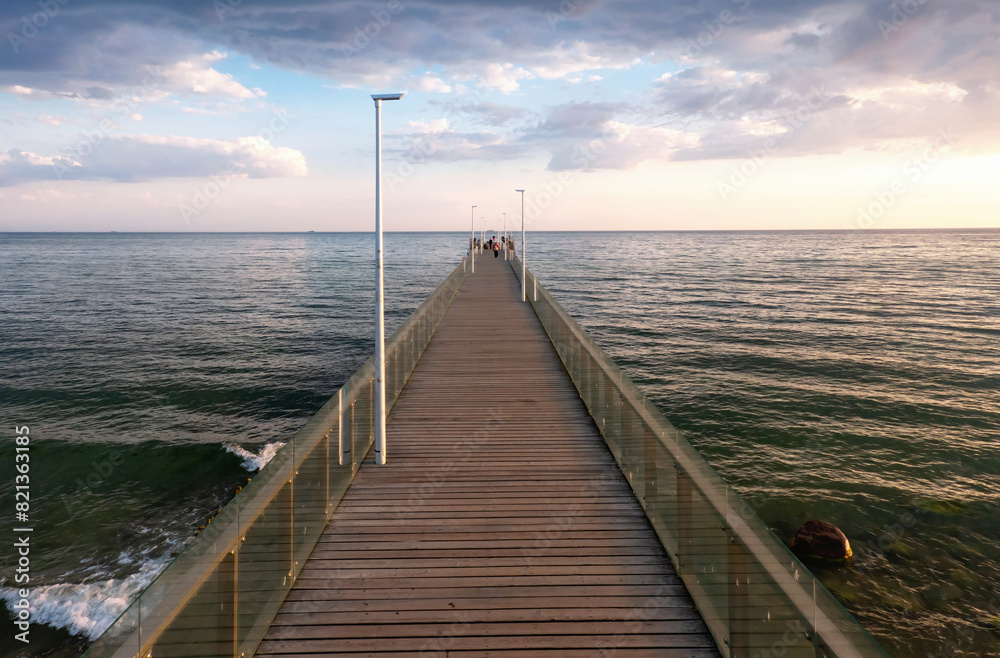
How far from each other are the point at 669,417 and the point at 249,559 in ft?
49.4

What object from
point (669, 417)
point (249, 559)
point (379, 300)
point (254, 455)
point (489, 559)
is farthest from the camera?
point (669, 417)

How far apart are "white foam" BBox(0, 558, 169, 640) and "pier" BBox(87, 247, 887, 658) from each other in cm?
474

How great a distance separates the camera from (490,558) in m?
6.36

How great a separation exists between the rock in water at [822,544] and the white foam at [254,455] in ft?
37.6

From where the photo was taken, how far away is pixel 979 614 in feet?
31.3

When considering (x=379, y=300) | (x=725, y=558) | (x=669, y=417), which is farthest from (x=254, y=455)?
(x=725, y=558)

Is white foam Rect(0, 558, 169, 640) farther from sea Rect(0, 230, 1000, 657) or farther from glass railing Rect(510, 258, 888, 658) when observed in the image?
glass railing Rect(510, 258, 888, 658)

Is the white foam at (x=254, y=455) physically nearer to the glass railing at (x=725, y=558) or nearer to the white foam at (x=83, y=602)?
the white foam at (x=83, y=602)

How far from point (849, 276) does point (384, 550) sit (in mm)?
70016

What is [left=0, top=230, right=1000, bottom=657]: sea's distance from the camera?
1040cm

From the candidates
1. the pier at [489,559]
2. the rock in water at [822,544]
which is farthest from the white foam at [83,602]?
the rock in water at [822,544]

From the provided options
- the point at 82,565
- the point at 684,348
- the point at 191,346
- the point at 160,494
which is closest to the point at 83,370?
the point at 191,346

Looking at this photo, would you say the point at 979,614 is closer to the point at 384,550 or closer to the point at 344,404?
the point at 384,550

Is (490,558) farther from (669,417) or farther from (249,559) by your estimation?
(669,417)
